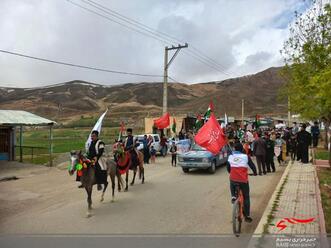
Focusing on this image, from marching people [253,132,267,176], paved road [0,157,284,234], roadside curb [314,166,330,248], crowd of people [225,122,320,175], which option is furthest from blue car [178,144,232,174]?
roadside curb [314,166,330,248]

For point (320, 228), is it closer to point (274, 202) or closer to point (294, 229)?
point (294, 229)

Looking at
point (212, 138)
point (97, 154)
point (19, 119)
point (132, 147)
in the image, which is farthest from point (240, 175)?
point (19, 119)

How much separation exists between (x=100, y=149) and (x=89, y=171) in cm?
66

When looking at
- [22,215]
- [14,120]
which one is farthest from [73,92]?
[22,215]

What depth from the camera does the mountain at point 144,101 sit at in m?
123

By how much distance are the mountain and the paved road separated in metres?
86.3

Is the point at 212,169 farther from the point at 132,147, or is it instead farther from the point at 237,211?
the point at 237,211

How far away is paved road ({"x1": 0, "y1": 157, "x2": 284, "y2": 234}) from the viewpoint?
802 cm

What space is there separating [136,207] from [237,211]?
3.33 m

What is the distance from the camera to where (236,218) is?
743 centimetres

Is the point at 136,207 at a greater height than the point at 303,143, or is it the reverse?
the point at 303,143

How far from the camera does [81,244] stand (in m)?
6.85

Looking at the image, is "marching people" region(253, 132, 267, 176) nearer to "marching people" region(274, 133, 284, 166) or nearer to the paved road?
the paved road

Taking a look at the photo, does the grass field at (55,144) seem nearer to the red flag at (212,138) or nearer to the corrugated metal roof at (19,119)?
the corrugated metal roof at (19,119)
